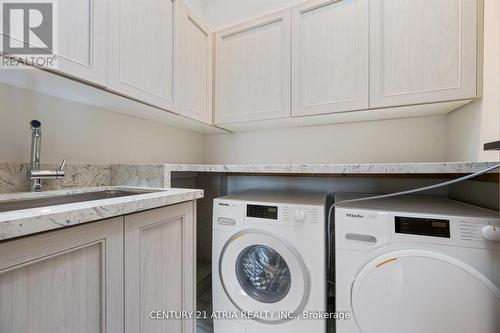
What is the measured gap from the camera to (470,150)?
3.70 ft

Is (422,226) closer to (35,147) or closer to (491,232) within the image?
(491,232)

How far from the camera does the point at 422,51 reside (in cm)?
117

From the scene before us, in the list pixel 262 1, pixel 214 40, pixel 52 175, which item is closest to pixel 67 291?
pixel 52 175

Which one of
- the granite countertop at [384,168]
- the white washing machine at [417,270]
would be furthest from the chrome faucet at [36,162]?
the white washing machine at [417,270]

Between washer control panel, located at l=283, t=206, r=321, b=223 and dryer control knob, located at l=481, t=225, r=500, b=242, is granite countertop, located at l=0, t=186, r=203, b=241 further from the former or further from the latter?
dryer control knob, located at l=481, t=225, r=500, b=242

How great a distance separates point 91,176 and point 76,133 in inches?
9.9

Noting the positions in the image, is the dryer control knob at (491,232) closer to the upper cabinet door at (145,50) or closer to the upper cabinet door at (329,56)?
the upper cabinet door at (329,56)

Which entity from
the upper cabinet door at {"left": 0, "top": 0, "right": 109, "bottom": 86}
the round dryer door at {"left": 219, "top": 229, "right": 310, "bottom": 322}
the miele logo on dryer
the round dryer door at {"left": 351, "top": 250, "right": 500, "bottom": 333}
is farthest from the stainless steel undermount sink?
the round dryer door at {"left": 351, "top": 250, "right": 500, "bottom": 333}

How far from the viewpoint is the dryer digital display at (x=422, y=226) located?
0.81m

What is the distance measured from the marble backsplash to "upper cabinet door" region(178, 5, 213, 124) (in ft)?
1.58

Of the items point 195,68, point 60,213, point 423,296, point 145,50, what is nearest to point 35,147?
point 60,213

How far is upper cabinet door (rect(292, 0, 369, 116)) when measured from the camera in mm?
1292

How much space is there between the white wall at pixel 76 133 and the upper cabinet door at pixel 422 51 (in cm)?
159

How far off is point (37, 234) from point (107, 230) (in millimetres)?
168
